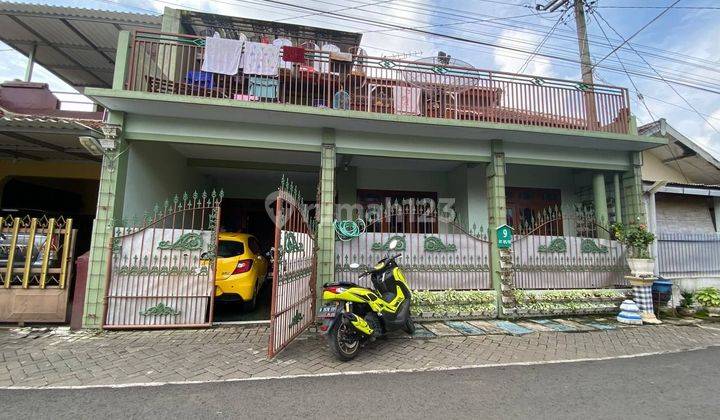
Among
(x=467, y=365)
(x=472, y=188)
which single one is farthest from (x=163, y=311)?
(x=472, y=188)

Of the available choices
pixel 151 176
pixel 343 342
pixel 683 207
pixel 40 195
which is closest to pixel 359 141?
pixel 343 342

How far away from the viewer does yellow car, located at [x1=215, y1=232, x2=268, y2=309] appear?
19.0 feet

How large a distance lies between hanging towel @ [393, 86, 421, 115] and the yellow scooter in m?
3.03

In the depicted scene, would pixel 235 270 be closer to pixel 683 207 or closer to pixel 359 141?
pixel 359 141

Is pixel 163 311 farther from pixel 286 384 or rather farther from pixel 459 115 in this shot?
pixel 459 115

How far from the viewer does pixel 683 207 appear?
29.5 ft

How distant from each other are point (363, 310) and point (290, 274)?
1.07 meters

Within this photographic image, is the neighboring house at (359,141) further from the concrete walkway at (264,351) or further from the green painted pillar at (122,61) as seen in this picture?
the concrete walkway at (264,351)

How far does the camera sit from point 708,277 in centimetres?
800

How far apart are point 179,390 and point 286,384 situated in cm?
101

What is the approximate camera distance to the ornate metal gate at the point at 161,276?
17.1 ft

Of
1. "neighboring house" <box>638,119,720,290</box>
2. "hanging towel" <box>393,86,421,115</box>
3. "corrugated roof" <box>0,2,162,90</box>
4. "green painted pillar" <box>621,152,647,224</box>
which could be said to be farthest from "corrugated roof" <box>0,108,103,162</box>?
"neighboring house" <box>638,119,720,290</box>

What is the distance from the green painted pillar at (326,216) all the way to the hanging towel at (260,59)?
1458 millimetres

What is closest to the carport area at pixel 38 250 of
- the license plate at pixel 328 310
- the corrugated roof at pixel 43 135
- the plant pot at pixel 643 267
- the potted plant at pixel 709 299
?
the corrugated roof at pixel 43 135
